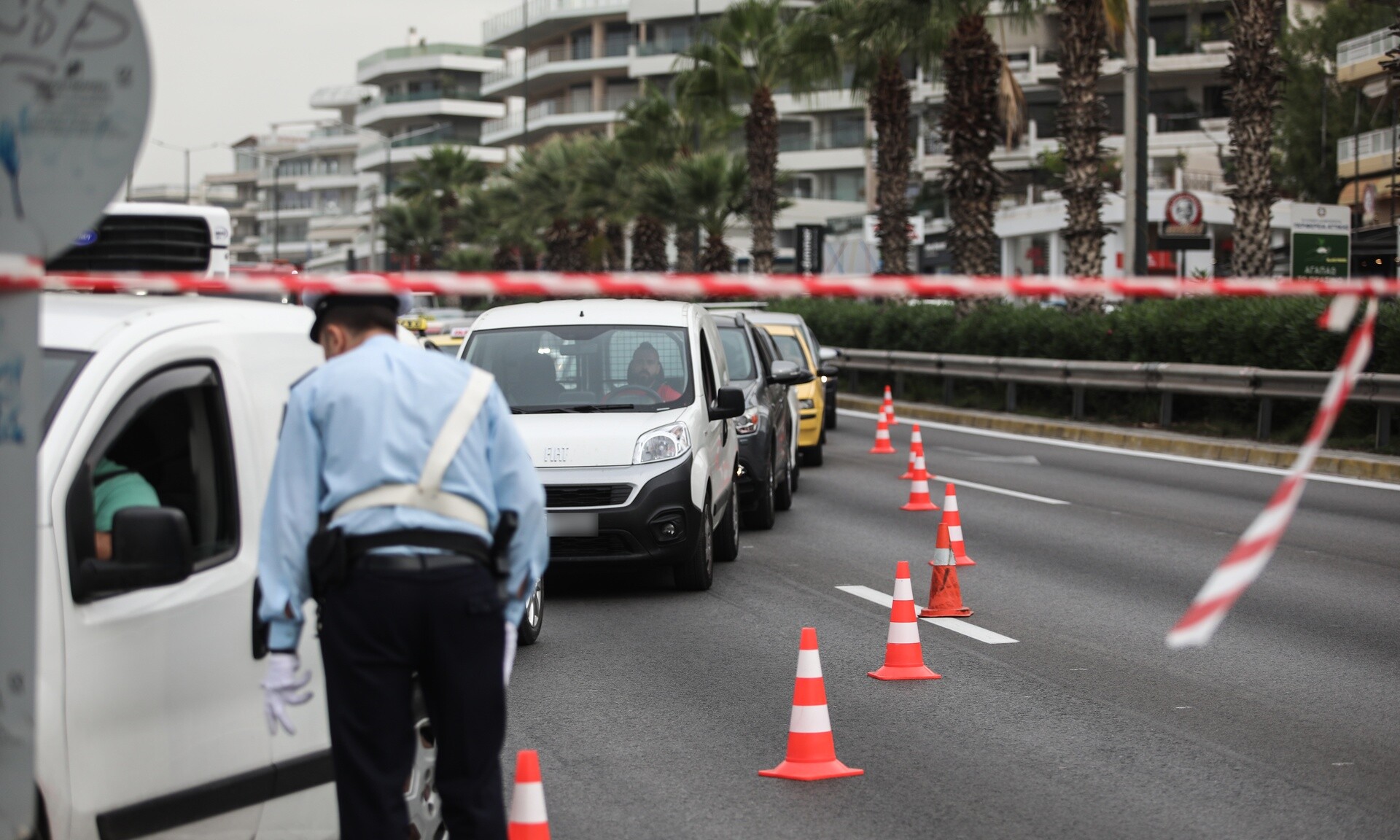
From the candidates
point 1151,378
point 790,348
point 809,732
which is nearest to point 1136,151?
point 1151,378

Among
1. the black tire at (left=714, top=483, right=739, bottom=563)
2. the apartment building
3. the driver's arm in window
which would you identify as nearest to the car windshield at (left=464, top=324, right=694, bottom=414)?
the black tire at (left=714, top=483, right=739, bottom=563)

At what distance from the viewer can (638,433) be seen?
10.6 m

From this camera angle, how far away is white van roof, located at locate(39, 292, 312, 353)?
4223 millimetres

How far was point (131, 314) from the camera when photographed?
4352 millimetres

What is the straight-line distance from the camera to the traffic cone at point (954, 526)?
10.2m

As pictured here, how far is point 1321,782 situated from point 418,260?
96056mm

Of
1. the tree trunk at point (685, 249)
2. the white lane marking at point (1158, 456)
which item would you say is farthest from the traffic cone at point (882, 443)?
the tree trunk at point (685, 249)

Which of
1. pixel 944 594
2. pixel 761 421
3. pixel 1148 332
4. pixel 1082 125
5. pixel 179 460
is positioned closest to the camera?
pixel 179 460

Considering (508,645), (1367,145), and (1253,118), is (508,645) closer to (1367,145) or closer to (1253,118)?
(1253,118)

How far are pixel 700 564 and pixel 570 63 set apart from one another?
101 m

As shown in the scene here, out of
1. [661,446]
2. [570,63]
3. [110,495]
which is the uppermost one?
[570,63]

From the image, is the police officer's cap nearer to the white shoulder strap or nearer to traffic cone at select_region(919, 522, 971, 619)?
the white shoulder strap

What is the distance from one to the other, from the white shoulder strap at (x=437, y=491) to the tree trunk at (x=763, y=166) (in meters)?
41.1

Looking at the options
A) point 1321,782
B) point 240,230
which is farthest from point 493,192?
point 240,230
